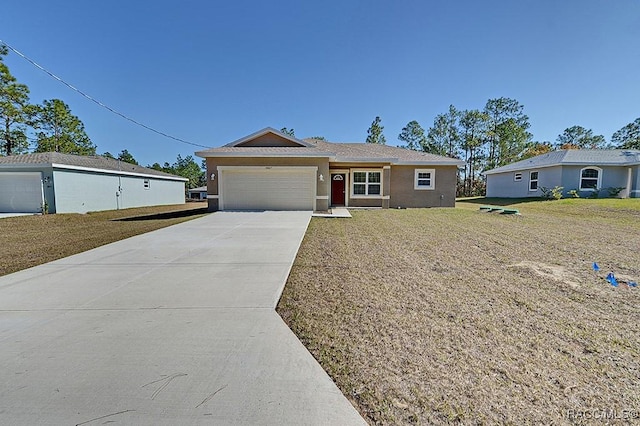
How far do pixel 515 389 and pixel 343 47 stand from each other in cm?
1675

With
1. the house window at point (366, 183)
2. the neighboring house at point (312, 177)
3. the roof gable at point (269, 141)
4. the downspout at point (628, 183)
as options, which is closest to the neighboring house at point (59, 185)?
the neighboring house at point (312, 177)

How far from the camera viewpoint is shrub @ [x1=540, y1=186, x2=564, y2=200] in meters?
19.9

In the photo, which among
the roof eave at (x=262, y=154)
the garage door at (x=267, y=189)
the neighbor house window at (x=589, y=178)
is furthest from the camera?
the neighbor house window at (x=589, y=178)

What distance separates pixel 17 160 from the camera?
1609 cm

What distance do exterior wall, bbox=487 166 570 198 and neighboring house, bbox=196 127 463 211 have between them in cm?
1063

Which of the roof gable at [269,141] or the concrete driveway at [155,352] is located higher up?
the roof gable at [269,141]

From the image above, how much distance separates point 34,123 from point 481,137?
54.9 m

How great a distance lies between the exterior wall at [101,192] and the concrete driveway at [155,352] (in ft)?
48.9

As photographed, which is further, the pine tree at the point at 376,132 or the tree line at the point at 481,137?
the pine tree at the point at 376,132

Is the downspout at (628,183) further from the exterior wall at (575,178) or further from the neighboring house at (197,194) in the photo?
the neighboring house at (197,194)

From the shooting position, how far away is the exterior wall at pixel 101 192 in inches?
620

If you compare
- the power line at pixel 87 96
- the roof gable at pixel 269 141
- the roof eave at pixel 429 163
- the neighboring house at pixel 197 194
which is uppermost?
the power line at pixel 87 96

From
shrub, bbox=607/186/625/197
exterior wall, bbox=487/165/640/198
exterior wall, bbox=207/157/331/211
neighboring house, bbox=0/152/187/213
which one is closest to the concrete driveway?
exterior wall, bbox=207/157/331/211

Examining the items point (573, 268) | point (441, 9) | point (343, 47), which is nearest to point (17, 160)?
point (343, 47)
